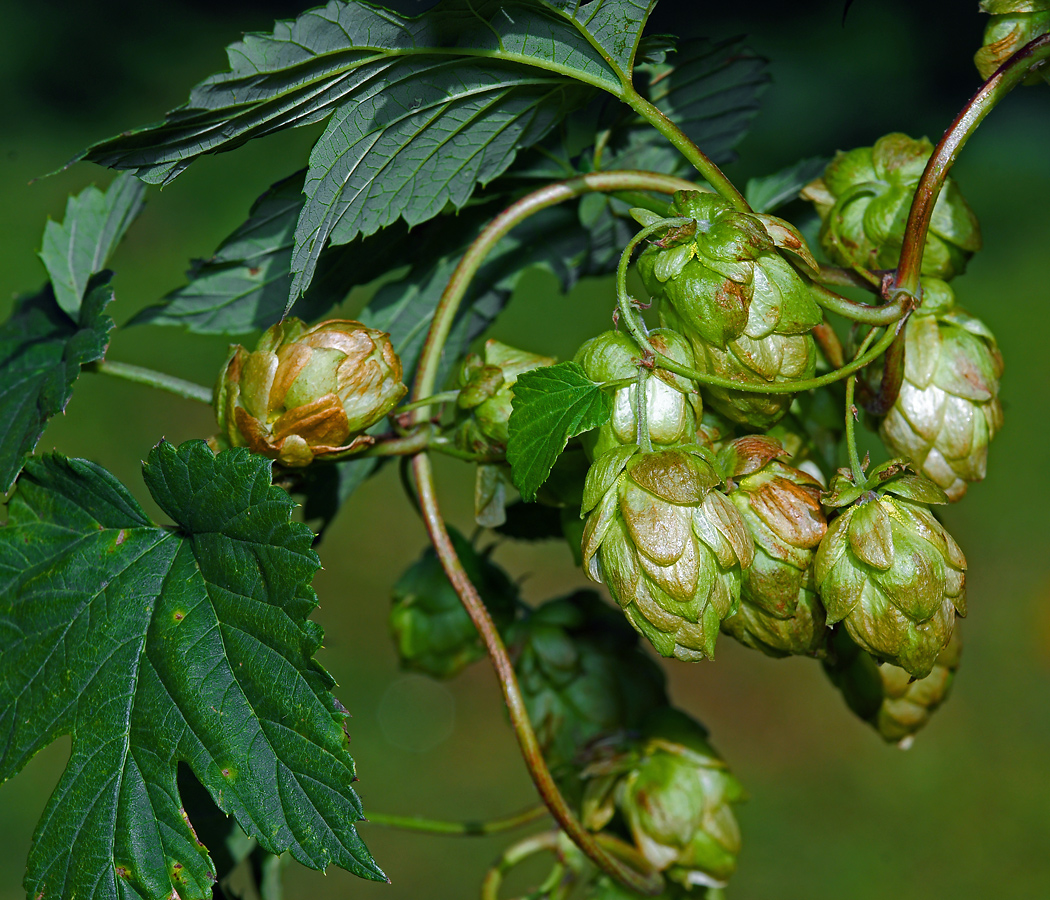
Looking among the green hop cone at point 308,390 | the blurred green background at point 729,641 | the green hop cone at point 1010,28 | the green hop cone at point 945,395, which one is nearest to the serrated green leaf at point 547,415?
the green hop cone at point 308,390

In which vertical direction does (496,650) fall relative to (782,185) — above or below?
below

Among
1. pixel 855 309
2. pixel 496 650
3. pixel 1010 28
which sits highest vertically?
pixel 1010 28

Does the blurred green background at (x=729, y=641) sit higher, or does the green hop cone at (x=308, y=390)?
the green hop cone at (x=308, y=390)

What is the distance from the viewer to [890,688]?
83 cm

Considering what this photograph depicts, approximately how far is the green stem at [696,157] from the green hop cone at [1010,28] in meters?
0.20

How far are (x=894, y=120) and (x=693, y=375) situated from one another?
205 inches

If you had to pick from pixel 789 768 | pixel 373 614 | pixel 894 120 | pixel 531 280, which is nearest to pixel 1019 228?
pixel 894 120

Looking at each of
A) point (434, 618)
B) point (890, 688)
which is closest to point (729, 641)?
point (434, 618)

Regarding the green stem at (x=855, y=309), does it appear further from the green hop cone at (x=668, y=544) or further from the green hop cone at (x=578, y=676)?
the green hop cone at (x=578, y=676)

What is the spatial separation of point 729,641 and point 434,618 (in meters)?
2.49

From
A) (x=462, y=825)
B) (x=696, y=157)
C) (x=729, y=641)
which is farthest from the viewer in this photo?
(x=729, y=641)

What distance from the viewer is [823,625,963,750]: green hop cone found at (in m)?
0.82

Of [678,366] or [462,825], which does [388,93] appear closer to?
[678,366]

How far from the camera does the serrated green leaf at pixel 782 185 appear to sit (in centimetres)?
92
